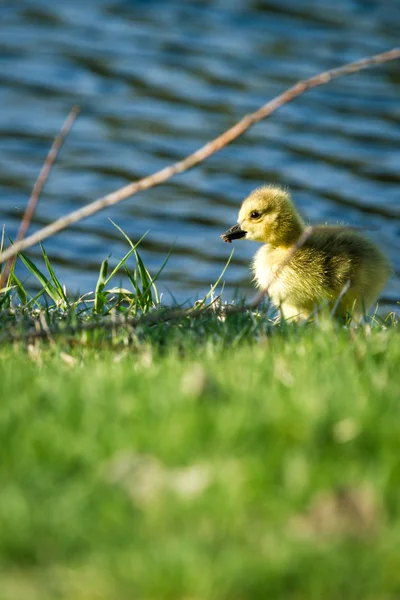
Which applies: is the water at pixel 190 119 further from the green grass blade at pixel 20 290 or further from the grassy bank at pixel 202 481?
the grassy bank at pixel 202 481

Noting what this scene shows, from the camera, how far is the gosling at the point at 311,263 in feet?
19.8

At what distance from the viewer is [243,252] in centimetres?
1165

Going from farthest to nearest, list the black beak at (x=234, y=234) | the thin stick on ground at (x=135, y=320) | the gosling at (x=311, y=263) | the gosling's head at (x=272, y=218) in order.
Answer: the black beak at (x=234, y=234)
the gosling's head at (x=272, y=218)
the gosling at (x=311, y=263)
the thin stick on ground at (x=135, y=320)

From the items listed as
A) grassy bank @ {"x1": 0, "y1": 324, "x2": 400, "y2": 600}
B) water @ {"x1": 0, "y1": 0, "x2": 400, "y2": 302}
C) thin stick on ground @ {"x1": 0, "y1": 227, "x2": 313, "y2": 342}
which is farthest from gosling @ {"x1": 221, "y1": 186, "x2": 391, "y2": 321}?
water @ {"x1": 0, "y1": 0, "x2": 400, "y2": 302}

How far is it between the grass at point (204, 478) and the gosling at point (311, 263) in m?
2.00

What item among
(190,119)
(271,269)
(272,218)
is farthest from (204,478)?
(190,119)

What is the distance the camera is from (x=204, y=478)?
2.97 meters

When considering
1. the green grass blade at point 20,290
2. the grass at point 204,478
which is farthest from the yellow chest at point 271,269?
the grass at point 204,478

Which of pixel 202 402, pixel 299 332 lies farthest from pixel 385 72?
pixel 202 402

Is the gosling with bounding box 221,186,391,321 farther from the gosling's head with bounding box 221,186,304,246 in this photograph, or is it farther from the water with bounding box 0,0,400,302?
the water with bounding box 0,0,400,302

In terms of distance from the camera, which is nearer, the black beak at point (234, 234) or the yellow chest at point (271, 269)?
the yellow chest at point (271, 269)

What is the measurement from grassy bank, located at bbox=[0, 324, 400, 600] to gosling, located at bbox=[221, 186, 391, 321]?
7.00 feet

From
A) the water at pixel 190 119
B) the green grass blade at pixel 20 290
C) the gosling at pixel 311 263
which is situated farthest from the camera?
the water at pixel 190 119

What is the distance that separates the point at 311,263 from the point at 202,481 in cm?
323
